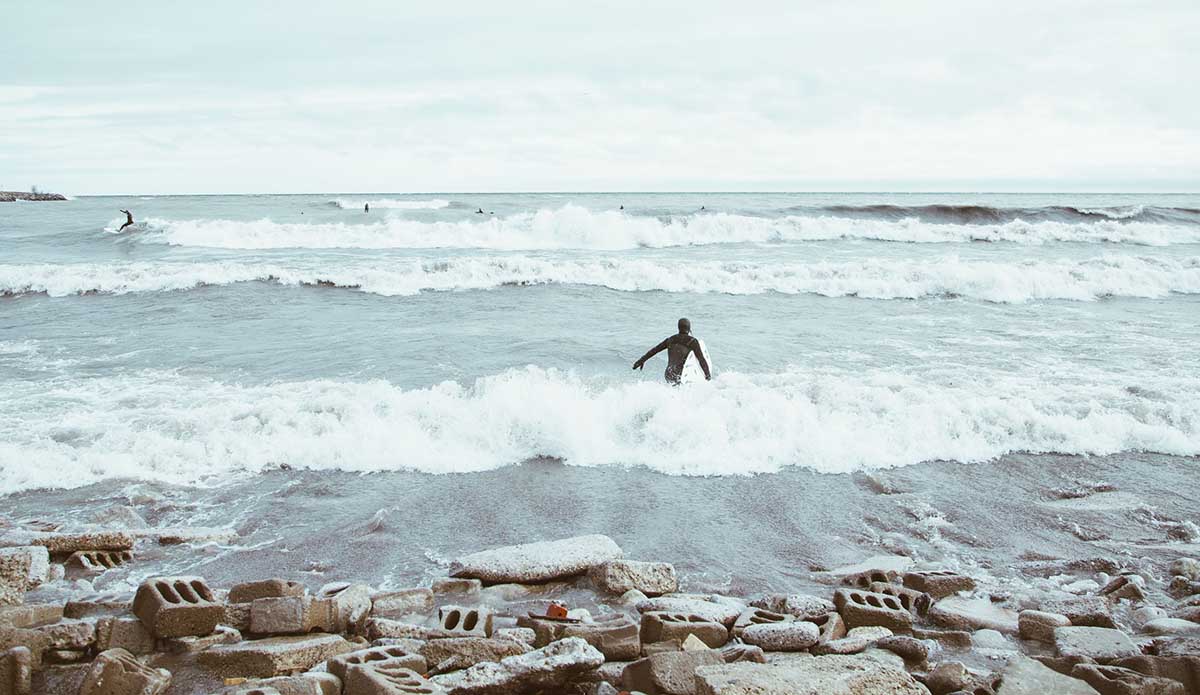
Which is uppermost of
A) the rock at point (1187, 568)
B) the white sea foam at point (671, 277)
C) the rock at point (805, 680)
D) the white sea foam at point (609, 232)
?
the white sea foam at point (609, 232)

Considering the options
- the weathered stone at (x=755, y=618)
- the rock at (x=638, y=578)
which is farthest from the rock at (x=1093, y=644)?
the rock at (x=638, y=578)

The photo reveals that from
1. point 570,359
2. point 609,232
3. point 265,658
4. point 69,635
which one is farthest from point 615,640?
point 609,232

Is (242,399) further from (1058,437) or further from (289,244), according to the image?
(289,244)

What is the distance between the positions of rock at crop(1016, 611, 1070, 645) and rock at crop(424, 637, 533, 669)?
2.83m

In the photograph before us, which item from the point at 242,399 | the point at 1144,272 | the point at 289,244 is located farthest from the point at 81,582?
the point at 289,244

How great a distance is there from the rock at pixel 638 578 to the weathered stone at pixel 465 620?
912 millimetres

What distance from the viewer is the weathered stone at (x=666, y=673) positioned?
3639 millimetres

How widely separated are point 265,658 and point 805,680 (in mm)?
2497

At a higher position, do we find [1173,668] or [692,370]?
[692,370]

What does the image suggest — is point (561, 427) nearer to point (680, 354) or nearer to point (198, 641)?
point (680, 354)

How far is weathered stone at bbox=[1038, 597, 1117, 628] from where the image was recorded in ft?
15.6

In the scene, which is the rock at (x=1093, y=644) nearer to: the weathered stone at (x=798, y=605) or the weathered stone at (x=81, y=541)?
the weathered stone at (x=798, y=605)

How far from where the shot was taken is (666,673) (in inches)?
144

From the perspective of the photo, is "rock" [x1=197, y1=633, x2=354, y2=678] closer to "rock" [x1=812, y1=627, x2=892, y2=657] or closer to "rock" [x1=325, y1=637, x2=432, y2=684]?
"rock" [x1=325, y1=637, x2=432, y2=684]
